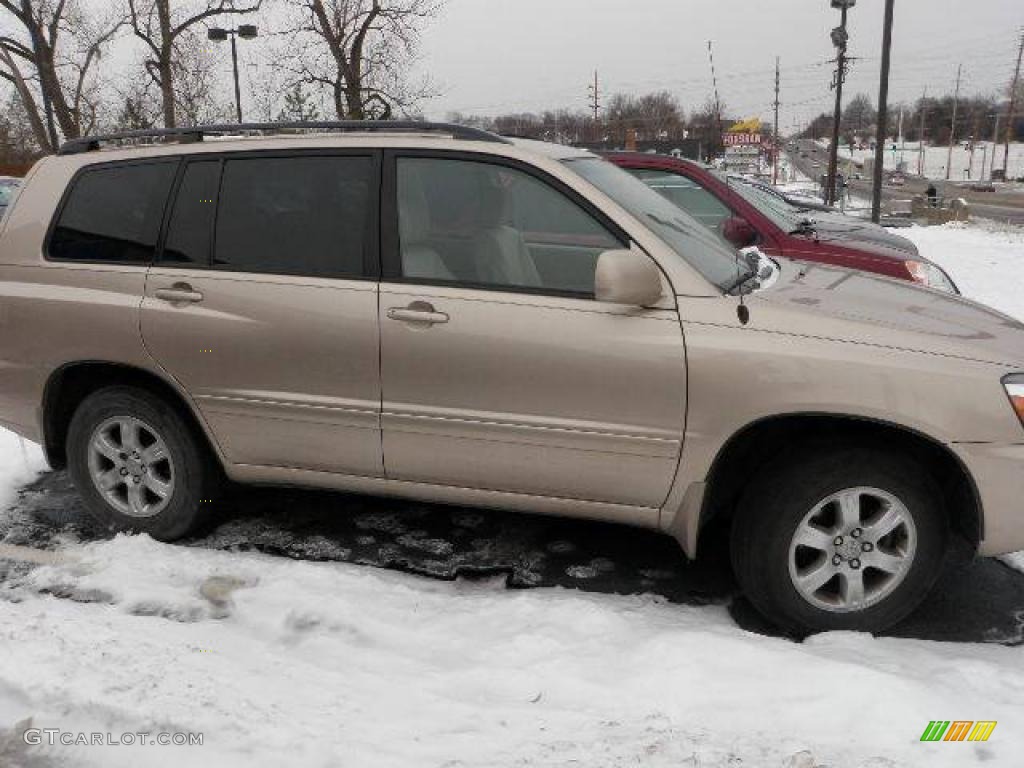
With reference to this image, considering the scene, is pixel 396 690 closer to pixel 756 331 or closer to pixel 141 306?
pixel 756 331

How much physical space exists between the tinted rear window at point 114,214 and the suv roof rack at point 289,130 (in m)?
0.17

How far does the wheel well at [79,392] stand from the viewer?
4109mm

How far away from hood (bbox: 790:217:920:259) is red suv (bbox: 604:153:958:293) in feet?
0.06

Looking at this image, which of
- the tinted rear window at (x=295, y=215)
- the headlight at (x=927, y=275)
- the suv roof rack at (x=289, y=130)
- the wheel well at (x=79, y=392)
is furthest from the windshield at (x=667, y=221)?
the headlight at (x=927, y=275)

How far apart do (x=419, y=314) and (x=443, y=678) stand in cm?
137

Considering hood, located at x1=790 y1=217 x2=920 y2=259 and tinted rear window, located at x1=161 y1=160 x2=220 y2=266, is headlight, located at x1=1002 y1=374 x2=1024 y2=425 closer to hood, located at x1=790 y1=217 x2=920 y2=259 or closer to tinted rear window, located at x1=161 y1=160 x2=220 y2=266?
tinted rear window, located at x1=161 y1=160 x2=220 y2=266

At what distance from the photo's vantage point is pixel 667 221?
3.75 meters

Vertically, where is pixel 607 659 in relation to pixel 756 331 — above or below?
below

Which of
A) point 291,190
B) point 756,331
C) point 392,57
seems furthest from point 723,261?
point 392,57

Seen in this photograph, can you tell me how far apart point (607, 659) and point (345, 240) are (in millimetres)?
1968

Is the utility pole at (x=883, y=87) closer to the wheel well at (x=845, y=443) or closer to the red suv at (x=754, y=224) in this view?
the red suv at (x=754, y=224)

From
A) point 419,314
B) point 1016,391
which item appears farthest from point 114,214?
point 1016,391

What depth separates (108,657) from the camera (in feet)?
9.91

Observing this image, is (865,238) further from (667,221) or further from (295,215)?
(295,215)
